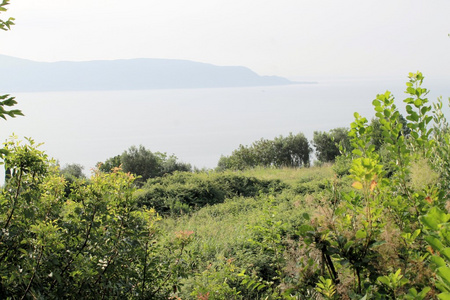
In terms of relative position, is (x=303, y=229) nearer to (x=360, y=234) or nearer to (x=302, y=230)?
(x=302, y=230)

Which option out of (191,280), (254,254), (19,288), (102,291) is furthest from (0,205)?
(254,254)

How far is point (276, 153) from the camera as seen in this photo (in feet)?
82.3

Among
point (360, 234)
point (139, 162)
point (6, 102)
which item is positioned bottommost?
point (139, 162)

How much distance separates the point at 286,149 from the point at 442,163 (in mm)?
22483

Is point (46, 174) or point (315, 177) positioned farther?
point (315, 177)

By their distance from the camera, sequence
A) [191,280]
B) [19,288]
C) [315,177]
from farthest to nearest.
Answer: [315,177]
[191,280]
[19,288]

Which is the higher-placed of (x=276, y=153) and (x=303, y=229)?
(x=303, y=229)

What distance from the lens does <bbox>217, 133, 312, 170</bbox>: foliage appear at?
24969 millimetres

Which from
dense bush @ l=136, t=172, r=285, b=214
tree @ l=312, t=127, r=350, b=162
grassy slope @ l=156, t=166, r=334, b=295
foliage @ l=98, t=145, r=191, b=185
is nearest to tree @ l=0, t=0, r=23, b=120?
grassy slope @ l=156, t=166, r=334, b=295

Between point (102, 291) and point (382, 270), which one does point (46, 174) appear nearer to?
point (102, 291)

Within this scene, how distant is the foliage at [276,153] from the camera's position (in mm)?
24969

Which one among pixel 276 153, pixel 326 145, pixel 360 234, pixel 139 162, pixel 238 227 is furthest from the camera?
pixel 326 145

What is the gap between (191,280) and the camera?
16.7 ft

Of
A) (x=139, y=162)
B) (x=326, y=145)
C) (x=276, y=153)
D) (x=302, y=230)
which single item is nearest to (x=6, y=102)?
(x=302, y=230)
